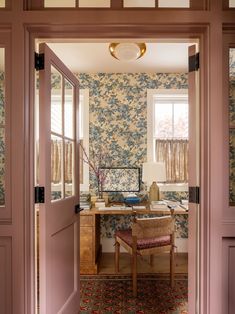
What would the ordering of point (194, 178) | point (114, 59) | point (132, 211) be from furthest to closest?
point (114, 59) < point (132, 211) < point (194, 178)

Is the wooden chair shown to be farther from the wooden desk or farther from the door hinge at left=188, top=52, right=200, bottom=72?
the door hinge at left=188, top=52, right=200, bottom=72

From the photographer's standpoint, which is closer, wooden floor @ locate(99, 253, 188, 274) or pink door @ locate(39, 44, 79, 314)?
pink door @ locate(39, 44, 79, 314)

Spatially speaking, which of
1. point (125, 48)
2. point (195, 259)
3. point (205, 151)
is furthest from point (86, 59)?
point (195, 259)

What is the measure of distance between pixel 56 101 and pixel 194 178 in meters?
1.12

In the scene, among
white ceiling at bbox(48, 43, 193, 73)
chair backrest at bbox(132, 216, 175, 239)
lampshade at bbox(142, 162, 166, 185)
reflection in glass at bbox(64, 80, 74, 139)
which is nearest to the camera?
reflection in glass at bbox(64, 80, 74, 139)

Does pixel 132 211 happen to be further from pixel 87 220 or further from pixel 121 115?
pixel 121 115

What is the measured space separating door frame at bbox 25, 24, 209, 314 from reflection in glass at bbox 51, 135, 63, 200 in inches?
10.0

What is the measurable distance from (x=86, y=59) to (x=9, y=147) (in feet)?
7.55

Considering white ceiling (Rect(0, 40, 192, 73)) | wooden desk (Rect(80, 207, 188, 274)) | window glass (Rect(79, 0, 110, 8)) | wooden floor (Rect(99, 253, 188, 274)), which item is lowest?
wooden floor (Rect(99, 253, 188, 274))

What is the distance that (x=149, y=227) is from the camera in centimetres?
265

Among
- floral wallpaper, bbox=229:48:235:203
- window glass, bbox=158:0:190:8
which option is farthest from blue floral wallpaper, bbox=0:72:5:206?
floral wallpaper, bbox=229:48:235:203

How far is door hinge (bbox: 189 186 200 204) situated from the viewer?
1.55 metres

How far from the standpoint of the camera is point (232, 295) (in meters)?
1.51

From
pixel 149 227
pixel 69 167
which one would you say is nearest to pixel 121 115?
pixel 149 227
